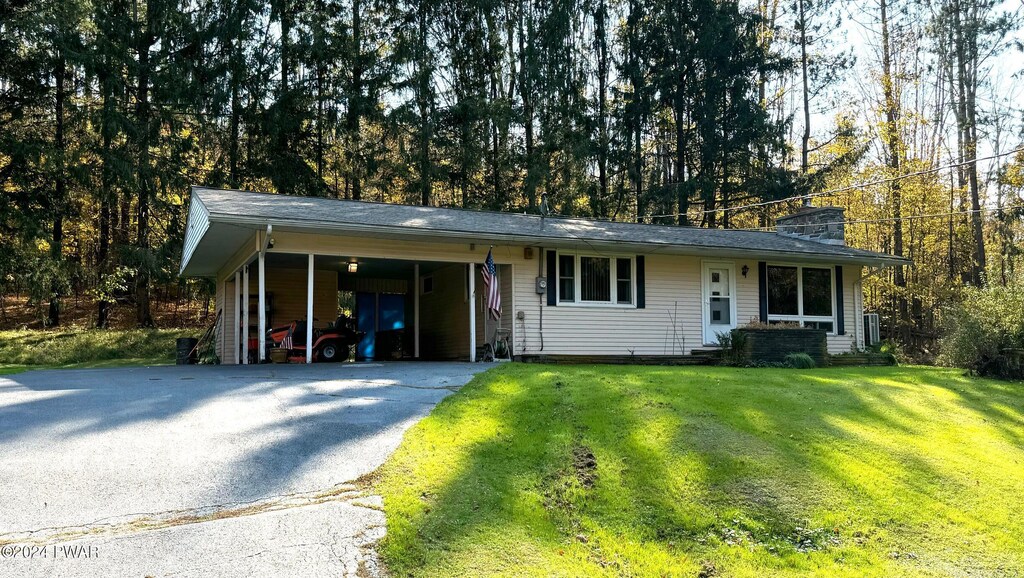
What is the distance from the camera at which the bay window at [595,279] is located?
14.4 m

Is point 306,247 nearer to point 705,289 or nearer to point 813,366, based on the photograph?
point 705,289

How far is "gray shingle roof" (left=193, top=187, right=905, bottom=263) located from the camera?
38.9 ft

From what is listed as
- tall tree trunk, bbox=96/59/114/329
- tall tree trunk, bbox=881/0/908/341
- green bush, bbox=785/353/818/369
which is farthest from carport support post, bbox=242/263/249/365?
tall tree trunk, bbox=881/0/908/341

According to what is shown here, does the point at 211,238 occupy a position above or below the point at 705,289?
above

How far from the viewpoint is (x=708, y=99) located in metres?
27.6

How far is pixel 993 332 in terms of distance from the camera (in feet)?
39.5

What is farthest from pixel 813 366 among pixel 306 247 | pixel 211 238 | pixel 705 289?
pixel 211 238

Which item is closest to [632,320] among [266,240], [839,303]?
[839,303]

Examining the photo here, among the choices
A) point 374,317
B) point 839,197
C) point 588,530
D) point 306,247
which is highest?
point 839,197

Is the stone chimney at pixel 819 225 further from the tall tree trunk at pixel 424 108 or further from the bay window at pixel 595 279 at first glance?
the tall tree trunk at pixel 424 108

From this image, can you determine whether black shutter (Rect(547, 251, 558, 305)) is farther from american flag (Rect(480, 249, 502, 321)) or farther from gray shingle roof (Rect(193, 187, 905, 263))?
american flag (Rect(480, 249, 502, 321))

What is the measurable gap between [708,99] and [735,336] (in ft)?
50.7

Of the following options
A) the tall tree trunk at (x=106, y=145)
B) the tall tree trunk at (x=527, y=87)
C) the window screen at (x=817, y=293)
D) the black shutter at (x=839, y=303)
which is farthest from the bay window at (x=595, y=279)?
the tall tree trunk at (x=106, y=145)

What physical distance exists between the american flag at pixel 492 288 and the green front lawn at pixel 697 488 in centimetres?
465
